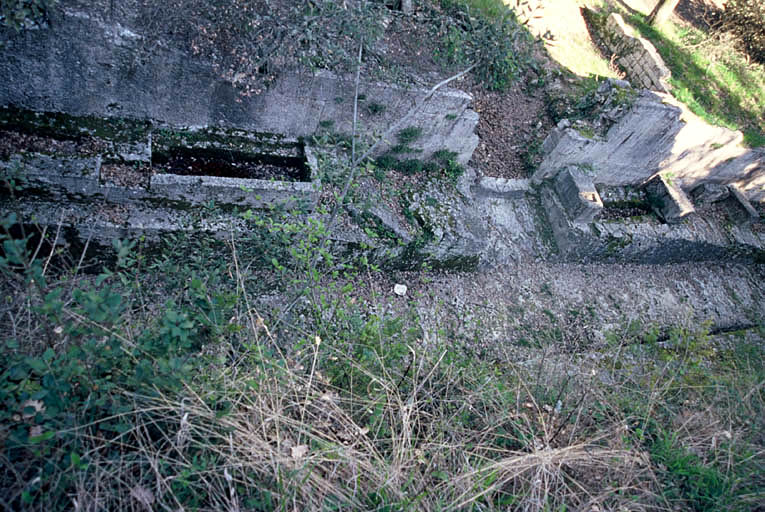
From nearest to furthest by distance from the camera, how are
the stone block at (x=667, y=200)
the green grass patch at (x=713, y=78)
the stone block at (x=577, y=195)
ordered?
the stone block at (x=577, y=195)
the stone block at (x=667, y=200)
the green grass patch at (x=713, y=78)

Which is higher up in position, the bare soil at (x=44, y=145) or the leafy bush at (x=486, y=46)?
the leafy bush at (x=486, y=46)

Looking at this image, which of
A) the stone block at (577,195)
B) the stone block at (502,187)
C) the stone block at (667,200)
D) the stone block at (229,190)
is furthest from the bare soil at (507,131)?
the stone block at (229,190)

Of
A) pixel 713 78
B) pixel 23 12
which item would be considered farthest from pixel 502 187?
pixel 713 78

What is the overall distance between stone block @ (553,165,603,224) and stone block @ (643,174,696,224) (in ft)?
5.14

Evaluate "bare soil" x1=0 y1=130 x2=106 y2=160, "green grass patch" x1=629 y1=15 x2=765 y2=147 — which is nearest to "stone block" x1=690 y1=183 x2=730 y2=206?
"green grass patch" x1=629 y1=15 x2=765 y2=147

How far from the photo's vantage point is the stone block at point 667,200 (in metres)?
6.88

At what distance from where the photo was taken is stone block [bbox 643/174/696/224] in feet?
22.6

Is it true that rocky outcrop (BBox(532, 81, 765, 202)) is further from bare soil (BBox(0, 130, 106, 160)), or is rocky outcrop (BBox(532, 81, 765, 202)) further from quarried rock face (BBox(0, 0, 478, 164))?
bare soil (BBox(0, 130, 106, 160))

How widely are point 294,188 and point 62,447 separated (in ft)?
10.0

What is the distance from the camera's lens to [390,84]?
496cm

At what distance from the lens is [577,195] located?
6219 mm

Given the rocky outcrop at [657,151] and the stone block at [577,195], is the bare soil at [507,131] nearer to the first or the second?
the rocky outcrop at [657,151]

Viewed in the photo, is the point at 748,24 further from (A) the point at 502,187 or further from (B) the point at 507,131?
(A) the point at 502,187

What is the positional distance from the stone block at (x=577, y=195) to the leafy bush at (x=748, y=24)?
7.26 meters
